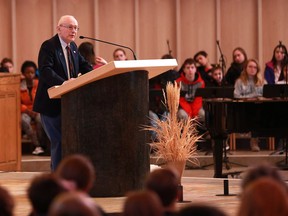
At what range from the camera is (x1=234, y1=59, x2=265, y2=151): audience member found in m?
12.3

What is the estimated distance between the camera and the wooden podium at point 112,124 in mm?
6617

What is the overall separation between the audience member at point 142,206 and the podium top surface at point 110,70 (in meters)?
3.15

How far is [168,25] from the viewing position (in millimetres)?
15219

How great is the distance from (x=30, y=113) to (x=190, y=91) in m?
2.17

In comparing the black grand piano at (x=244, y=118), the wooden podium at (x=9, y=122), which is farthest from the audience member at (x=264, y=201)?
the wooden podium at (x=9, y=122)

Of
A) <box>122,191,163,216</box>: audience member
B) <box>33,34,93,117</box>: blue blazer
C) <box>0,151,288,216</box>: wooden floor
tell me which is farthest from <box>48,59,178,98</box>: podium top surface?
<box>122,191,163,216</box>: audience member

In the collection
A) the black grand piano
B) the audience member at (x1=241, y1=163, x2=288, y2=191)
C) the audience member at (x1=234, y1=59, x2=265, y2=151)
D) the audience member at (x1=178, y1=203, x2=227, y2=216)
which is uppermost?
the audience member at (x1=234, y1=59, x2=265, y2=151)

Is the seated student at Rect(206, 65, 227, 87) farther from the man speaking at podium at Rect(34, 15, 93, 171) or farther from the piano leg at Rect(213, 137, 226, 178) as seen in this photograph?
the man speaking at podium at Rect(34, 15, 93, 171)

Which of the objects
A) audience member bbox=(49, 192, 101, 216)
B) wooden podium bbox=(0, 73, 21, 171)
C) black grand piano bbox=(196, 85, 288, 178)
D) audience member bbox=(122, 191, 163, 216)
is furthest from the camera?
wooden podium bbox=(0, 73, 21, 171)

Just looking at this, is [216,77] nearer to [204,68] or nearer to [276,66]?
[204,68]

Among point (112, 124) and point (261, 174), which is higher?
point (112, 124)

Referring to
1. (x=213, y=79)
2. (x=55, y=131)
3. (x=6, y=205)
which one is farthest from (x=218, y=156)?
(x=6, y=205)

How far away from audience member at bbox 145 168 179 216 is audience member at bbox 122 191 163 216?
0.43 meters

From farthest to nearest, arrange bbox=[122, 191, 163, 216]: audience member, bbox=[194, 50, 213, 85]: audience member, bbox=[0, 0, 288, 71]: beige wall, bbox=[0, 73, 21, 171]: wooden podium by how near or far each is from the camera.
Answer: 1. bbox=[0, 0, 288, 71]: beige wall
2. bbox=[194, 50, 213, 85]: audience member
3. bbox=[0, 73, 21, 171]: wooden podium
4. bbox=[122, 191, 163, 216]: audience member
